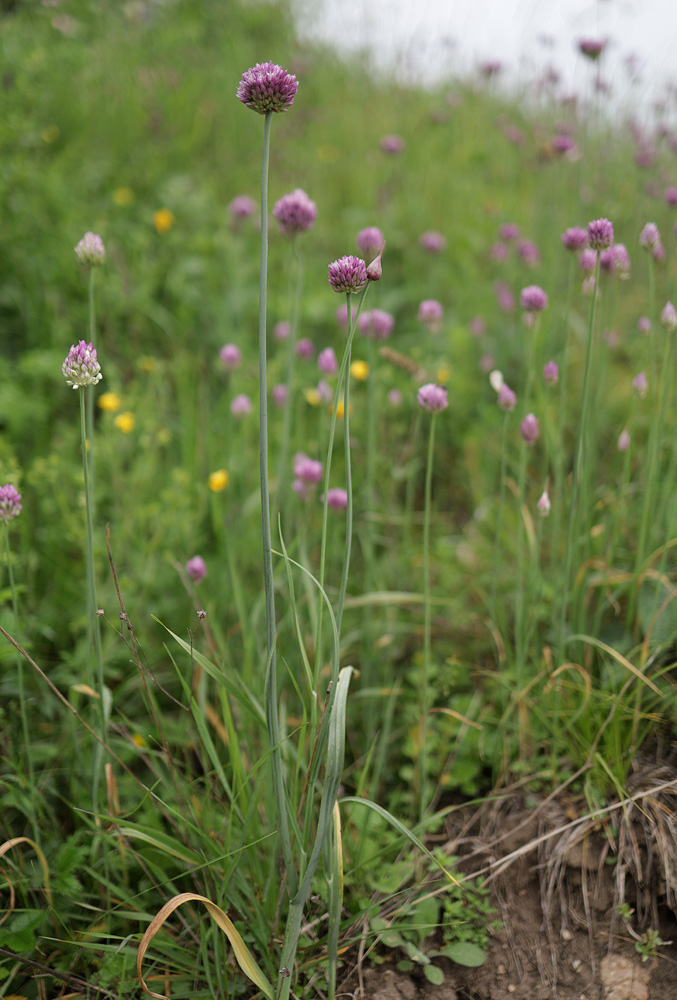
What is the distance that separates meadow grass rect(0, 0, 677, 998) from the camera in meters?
1.17

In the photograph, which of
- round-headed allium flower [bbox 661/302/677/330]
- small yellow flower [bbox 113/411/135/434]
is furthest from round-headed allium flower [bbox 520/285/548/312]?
small yellow flower [bbox 113/411/135/434]

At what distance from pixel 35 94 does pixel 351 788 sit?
108 inches

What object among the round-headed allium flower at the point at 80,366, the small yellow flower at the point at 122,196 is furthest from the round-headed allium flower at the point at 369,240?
the small yellow flower at the point at 122,196

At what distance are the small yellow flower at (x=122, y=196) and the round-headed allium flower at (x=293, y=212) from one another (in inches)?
77.8

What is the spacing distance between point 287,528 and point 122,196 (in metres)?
2.11

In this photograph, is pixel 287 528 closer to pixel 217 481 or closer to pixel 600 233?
pixel 217 481

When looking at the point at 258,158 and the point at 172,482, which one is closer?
the point at 172,482

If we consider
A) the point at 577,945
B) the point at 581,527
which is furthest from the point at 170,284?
the point at 577,945

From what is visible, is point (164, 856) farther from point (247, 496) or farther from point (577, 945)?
point (247, 496)

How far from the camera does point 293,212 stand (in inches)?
53.6

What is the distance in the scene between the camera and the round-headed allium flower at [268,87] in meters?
0.91

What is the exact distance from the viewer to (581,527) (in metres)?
1.60

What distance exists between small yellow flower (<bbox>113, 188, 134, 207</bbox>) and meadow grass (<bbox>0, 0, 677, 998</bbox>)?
14 mm

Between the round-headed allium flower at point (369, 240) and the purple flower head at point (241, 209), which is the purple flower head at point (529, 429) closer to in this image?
the round-headed allium flower at point (369, 240)
